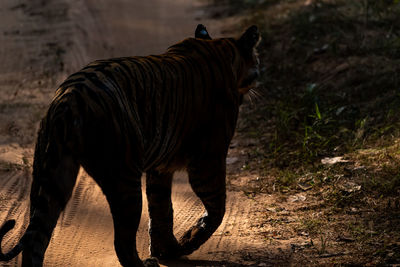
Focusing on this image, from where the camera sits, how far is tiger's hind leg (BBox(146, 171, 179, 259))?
14.9ft

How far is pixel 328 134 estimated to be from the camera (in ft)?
22.0

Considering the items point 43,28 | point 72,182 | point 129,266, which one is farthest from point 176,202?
point 43,28

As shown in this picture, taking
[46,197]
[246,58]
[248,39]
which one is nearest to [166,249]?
[46,197]

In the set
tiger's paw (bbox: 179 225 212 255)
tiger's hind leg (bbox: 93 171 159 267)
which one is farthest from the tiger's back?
tiger's paw (bbox: 179 225 212 255)

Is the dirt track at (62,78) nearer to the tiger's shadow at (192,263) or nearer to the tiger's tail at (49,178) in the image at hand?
the tiger's shadow at (192,263)

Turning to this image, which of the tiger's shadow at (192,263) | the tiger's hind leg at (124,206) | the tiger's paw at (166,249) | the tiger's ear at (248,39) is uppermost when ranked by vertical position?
the tiger's ear at (248,39)

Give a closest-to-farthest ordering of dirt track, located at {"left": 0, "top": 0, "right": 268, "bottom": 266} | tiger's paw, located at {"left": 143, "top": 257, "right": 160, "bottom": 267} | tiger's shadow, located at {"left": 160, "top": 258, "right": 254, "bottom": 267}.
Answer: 1. tiger's paw, located at {"left": 143, "top": 257, "right": 160, "bottom": 267}
2. tiger's shadow, located at {"left": 160, "top": 258, "right": 254, "bottom": 267}
3. dirt track, located at {"left": 0, "top": 0, "right": 268, "bottom": 266}

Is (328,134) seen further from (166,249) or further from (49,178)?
(49,178)

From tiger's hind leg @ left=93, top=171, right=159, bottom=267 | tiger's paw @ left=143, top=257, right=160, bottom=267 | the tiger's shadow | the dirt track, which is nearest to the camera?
tiger's hind leg @ left=93, top=171, right=159, bottom=267

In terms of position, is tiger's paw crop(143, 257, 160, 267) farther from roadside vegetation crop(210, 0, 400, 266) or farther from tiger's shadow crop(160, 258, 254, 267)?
roadside vegetation crop(210, 0, 400, 266)

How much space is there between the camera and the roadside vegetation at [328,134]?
480 centimetres

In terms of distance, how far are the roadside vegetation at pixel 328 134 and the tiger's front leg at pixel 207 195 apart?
62 centimetres

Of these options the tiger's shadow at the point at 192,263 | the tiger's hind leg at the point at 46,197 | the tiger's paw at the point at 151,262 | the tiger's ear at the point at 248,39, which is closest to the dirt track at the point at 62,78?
the tiger's shadow at the point at 192,263

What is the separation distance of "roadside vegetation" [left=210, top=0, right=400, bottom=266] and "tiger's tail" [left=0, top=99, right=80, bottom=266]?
1986mm
